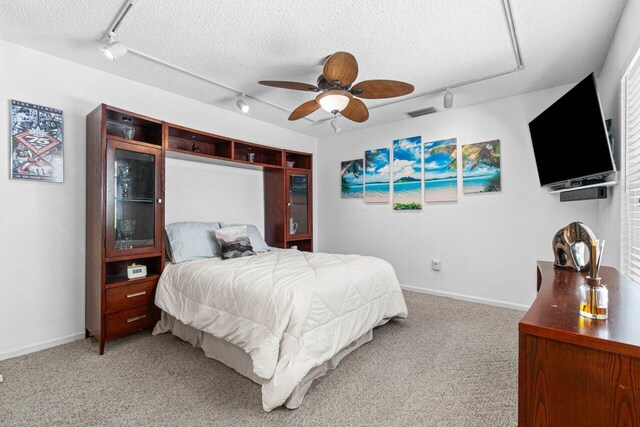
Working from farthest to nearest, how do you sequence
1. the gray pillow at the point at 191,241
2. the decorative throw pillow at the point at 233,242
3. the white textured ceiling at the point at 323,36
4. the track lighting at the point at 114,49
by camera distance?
the decorative throw pillow at the point at 233,242
the gray pillow at the point at 191,241
the track lighting at the point at 114,49
the white textured ceiling at the point at 323,36

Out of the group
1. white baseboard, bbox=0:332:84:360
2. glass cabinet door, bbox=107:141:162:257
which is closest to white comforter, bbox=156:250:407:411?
glass cabinet door, bbox=107:141:162:257

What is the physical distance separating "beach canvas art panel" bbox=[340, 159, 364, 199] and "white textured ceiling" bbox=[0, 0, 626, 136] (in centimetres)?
181

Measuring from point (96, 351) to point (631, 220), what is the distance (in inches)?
162

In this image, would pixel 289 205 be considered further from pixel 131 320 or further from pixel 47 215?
pixel 47 215

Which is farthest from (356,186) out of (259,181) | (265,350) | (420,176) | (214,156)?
(265,350)

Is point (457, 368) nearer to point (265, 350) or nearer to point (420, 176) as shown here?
point (265, 350)

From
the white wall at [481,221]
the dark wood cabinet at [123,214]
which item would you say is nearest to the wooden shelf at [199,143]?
the dark wood cabinet at [123,214]

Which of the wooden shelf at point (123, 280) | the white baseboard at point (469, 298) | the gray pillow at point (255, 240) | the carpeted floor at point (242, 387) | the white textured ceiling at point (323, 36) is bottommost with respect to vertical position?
the carpeted floor at point (242, 387)

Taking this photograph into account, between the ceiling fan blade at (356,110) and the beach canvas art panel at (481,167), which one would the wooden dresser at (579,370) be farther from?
the beach canvas art panel at (481,167)

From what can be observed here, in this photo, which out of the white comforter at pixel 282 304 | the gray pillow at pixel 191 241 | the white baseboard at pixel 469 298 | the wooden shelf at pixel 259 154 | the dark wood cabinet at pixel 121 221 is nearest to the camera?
the white comforter at pixel 282 304

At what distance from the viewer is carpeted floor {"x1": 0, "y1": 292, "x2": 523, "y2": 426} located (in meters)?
1.64

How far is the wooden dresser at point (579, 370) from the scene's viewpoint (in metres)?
0.74

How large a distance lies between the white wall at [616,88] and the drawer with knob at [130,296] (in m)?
3.87

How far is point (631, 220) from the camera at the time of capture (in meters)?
1.94
